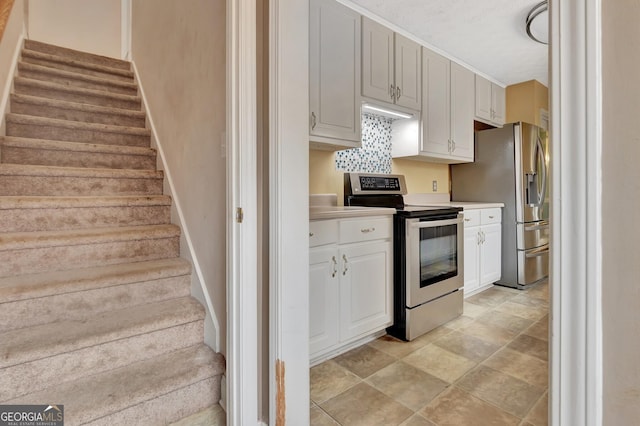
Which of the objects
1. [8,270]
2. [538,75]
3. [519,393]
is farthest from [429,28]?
[8,270]

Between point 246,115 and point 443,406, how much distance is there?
1.62 m

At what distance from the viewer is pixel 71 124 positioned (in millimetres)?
2305

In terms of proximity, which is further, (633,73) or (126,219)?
(126,219)

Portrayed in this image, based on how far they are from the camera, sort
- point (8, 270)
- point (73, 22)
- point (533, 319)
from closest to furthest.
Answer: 1. point (8, 270)
2. point (533, 319)
3. point (73, 22)

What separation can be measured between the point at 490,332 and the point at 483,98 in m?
2.68

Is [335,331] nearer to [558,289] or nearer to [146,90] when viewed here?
[558,289]

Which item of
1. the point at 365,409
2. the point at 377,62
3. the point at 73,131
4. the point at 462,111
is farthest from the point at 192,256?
the point at 462,111

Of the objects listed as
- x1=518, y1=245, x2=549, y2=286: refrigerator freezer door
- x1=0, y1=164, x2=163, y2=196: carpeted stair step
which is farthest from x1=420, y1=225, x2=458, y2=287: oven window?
x1=0, y1=164, x2=163, y2=196: carpeted stair step

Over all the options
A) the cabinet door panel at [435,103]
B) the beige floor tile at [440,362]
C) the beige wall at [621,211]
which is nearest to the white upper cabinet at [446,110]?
the cabinet door panel at [435,103]

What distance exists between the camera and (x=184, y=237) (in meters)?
1.85

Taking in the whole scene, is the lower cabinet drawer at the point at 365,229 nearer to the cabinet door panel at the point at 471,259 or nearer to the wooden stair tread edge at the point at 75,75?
the cabinet door panel at the point at 471,259

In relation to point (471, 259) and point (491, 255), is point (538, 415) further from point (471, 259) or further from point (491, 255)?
point (491, 255)

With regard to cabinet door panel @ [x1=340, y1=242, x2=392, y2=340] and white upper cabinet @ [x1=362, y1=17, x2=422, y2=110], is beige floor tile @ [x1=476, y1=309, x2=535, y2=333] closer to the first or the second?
cabinet door panel @ [x1=340, y1=242, x2=392, y2=340]

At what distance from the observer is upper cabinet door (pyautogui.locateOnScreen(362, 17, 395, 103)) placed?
8.27 ft
